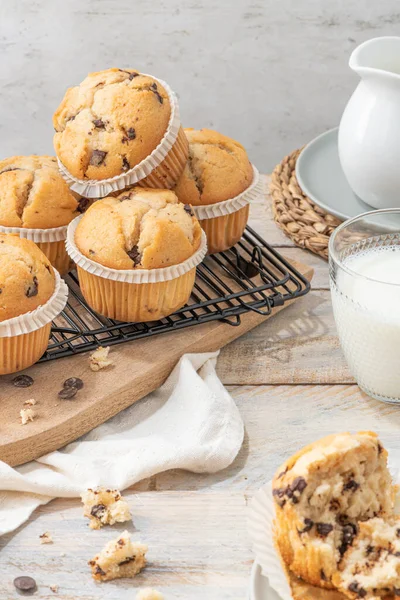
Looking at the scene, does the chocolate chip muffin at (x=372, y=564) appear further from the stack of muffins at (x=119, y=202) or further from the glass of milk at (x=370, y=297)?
the stack of muffins at (x=119, y=202)

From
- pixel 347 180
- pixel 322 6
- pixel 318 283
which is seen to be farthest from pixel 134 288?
pixel 322 6

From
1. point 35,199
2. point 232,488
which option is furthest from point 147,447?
point 35,199

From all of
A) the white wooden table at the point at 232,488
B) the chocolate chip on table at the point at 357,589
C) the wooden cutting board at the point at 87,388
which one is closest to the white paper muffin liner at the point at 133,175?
the wooden cutting board at the point at 87,388

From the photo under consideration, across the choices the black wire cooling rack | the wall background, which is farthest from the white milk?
the wall background

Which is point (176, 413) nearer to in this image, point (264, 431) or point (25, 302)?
point (264, 431)

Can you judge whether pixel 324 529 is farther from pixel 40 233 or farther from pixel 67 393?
pixel 40 233

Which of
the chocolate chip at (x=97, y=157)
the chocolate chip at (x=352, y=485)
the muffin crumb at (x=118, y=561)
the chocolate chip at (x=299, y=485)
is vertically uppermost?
the chocolate chip at (x=97, y=157)
